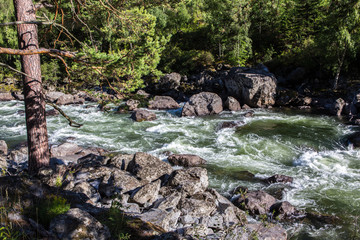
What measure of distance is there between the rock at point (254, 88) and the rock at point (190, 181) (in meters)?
17.2

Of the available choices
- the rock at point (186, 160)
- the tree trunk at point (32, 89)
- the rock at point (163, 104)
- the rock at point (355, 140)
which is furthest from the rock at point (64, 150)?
the rock at point (355, 140)

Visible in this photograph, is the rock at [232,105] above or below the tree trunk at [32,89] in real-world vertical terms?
below

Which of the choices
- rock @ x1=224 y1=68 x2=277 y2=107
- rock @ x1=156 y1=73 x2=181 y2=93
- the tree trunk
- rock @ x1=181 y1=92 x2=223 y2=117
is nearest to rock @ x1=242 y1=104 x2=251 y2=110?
rock @ x1=224 y1=68 x2=277 y2=107

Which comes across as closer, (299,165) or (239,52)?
(299,165)

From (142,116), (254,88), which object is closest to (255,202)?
(142,116)

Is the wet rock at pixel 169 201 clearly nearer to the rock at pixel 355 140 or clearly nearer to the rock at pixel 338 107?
the rock at pixel 355 140

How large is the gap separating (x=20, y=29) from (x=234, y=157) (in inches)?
392

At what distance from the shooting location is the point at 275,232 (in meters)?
6.23

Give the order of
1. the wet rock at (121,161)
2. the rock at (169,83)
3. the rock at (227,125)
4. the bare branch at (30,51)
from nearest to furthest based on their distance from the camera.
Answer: the bare branch at (30,51) → the wet rock at (121,161) → the rock at (227,125) → the rock at (169,83)

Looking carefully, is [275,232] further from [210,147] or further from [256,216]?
[210,147]

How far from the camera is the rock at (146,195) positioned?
655 cm

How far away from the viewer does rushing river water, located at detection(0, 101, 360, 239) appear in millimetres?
8703

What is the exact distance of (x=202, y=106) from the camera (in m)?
21.5

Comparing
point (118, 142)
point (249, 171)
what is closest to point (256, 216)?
point (249, 171)
